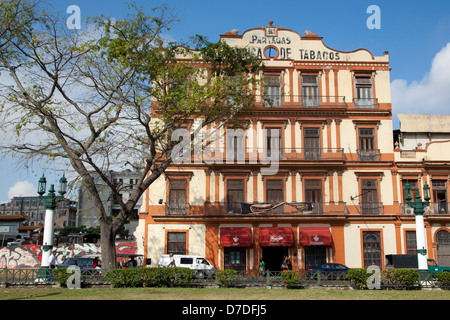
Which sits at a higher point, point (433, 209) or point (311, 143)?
point (311, 143)

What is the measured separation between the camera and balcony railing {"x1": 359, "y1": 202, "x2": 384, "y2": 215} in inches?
1135

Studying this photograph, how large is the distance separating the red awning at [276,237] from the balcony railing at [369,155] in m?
7.04

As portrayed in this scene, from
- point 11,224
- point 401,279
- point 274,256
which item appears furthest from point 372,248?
point 11,224

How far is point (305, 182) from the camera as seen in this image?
1149 inches

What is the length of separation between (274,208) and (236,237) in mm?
3050

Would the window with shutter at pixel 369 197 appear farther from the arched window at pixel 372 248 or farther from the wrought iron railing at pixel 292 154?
the wrought iron railing at pixel 292 154

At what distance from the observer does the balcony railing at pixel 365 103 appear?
99.5ft

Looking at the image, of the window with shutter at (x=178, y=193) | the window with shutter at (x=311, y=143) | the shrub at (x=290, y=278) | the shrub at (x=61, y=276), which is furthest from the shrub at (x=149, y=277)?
the window with shutter at (x=311, y=143)

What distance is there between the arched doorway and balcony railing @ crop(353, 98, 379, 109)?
946 centimetres

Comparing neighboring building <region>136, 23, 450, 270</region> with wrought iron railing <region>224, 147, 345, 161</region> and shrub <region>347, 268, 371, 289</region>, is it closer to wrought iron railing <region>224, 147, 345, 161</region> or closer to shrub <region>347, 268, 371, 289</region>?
wrought iron railing <region>224, 147, 345, 161</region>

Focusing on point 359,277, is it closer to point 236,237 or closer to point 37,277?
point 236,237

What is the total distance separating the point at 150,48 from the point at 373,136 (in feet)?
56.3

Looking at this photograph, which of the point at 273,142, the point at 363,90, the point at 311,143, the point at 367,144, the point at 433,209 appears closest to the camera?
the point at 433,209
